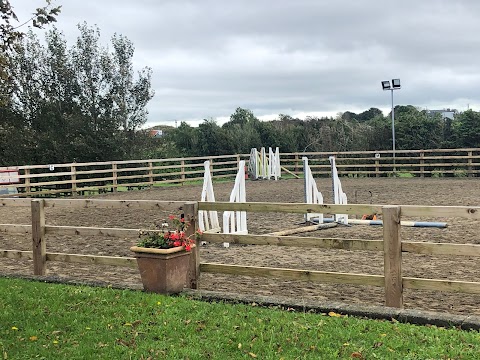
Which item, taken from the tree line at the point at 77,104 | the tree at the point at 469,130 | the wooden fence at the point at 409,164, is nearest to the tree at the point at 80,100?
the tree line at the point at 77,104

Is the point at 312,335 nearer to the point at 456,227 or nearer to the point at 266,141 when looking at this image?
the point at 456,227

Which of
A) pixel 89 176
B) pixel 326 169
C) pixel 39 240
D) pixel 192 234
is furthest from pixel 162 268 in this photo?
pixel 326 169

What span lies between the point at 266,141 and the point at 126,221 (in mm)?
22518

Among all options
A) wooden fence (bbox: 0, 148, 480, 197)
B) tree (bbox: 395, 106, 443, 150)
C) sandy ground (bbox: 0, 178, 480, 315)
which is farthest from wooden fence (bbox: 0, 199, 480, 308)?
tree (bbox: 395, 106, 443, 150)

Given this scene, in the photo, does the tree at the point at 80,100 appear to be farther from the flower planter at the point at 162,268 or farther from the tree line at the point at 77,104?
the flower planter at the point at 162,268

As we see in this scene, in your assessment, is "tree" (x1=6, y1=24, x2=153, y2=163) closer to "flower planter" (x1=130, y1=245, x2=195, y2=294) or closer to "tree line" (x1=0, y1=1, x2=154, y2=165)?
"tree line" (x1=0, y1=1, x2=154, y2=165)

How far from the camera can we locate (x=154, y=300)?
15.7ft

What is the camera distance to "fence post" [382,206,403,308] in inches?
181

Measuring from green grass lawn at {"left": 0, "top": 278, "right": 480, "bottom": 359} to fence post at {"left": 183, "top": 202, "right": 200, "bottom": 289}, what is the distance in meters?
0.60

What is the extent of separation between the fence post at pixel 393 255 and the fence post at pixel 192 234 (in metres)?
1.90

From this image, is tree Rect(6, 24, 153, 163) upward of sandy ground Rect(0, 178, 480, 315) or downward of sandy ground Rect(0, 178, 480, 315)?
upward

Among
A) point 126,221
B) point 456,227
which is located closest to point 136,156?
point 126,221

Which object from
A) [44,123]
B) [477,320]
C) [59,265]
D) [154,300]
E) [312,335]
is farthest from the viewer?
[44,123]

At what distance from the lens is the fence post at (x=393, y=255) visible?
4602mm
